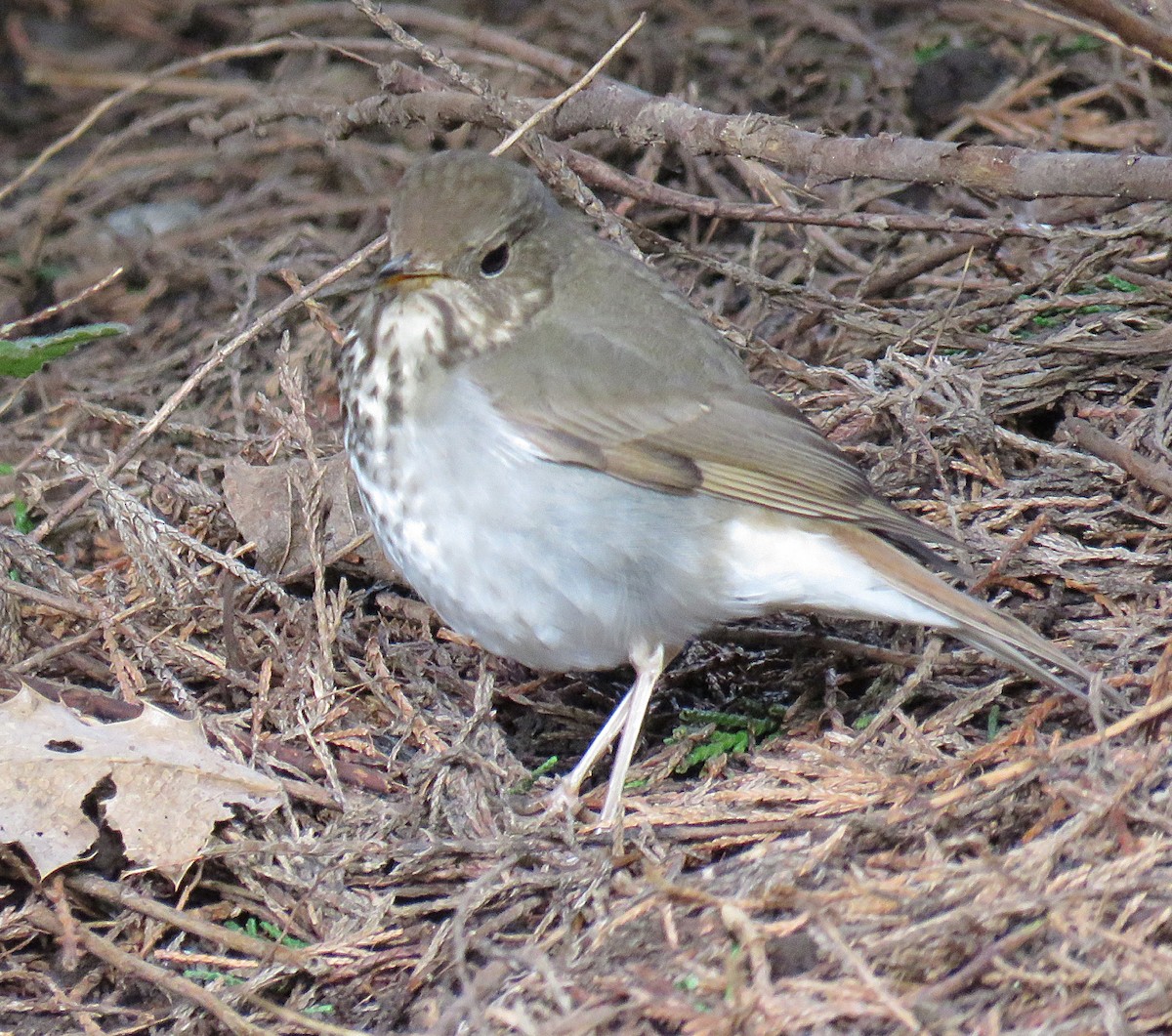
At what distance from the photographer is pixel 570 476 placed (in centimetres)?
319

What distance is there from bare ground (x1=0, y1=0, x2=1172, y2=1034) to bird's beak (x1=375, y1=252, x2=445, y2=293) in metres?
0.73

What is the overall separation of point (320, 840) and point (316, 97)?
3.13 meters

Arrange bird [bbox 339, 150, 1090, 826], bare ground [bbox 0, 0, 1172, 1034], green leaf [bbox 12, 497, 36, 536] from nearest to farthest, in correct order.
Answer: bare ground [bbox 0, 0, 1172, 1034] → bird [bbox 339, 150, 1090, 826] → green leaf [bbox 12, 497, 36, 536]

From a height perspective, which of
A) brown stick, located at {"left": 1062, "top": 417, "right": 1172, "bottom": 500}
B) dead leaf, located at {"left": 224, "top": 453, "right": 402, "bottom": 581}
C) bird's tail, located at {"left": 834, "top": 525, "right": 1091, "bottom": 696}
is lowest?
dead leaf, located at {"left": 224, "top": 453, "right": 402, "bottom": 581}

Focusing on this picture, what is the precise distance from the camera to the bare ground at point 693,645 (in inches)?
99.7

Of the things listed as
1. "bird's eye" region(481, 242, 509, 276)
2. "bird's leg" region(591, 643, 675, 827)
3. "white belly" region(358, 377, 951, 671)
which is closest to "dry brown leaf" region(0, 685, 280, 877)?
"white belly" region(358, 377, 951, 671)

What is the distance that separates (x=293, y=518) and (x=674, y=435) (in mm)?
1097

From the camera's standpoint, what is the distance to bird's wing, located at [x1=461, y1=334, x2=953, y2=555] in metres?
3.20

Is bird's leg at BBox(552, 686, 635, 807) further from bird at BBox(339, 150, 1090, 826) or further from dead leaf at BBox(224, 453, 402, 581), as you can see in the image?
dead leaf at BBox(224, 453, 402, 581)

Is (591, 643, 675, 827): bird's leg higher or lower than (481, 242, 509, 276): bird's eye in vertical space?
lower

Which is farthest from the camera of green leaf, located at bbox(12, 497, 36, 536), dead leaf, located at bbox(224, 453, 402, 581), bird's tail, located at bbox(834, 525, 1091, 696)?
green leaf, located at bbox(12, 497, 36, 536)

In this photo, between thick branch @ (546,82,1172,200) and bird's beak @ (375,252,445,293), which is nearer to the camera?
bird's beak @ (375,252,445,293)

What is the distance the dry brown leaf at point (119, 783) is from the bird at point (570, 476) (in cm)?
60

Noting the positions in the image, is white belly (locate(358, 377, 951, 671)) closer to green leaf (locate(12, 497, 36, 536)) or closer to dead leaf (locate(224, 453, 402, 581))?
dead leaf (locate(224, 453, 402, 581))
